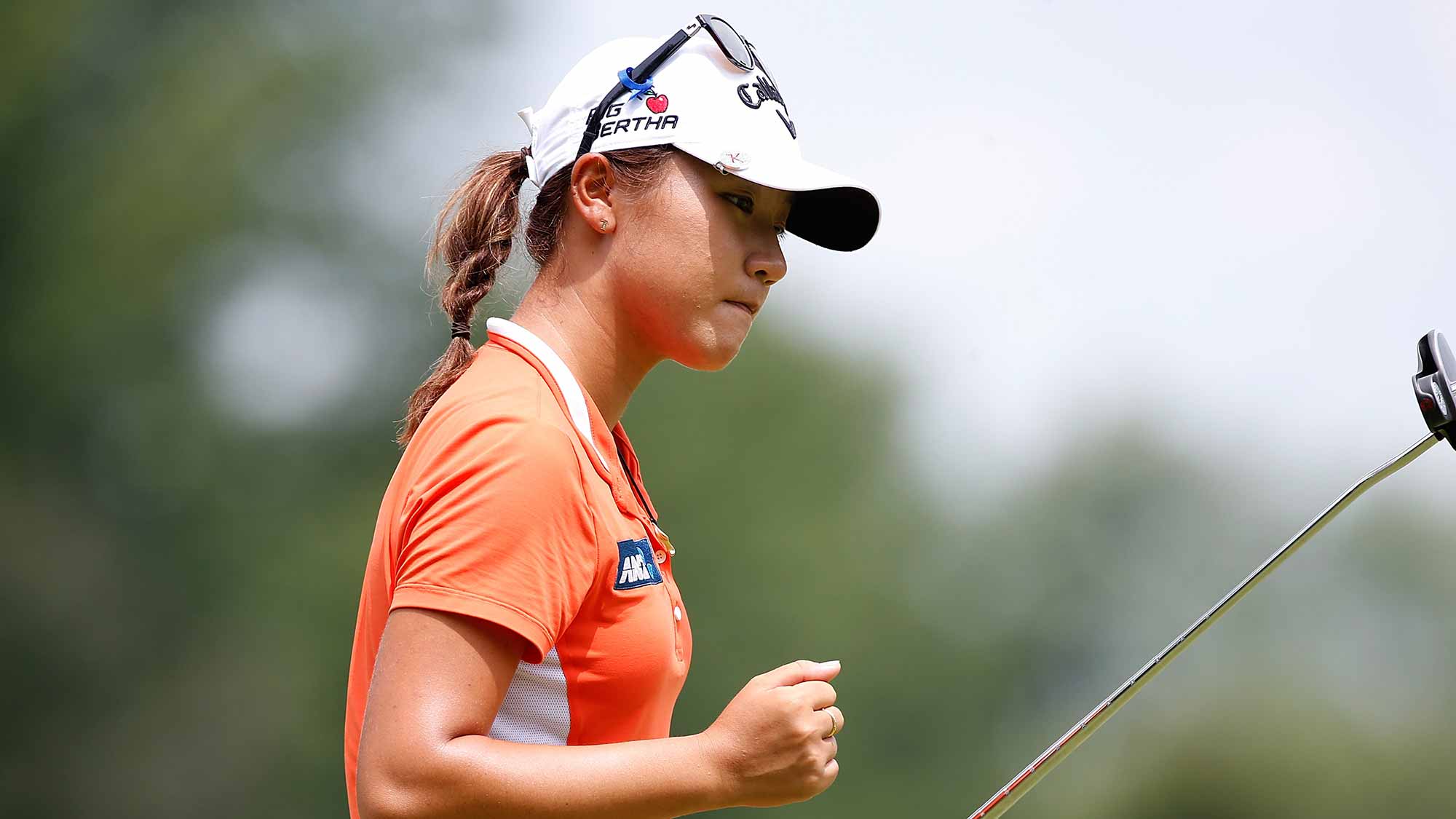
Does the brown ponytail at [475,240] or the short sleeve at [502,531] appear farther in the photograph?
the brown ponytail at [475,240]

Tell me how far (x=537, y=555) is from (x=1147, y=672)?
1.89 ft

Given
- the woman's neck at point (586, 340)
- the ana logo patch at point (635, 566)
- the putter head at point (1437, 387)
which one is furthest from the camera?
the putter head at point (1437, 387)

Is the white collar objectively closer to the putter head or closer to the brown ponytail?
the brown ponytail

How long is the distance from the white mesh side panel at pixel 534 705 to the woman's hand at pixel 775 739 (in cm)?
10

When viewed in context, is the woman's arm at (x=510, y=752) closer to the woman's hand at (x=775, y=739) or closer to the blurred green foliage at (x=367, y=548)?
the woman's hand at (x=775, y=739)

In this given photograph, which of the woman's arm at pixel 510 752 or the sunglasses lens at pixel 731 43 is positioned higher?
the sunglasses lens at pixel 731 43

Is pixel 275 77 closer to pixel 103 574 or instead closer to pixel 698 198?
pixel 103 574

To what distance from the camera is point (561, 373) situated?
84 cm

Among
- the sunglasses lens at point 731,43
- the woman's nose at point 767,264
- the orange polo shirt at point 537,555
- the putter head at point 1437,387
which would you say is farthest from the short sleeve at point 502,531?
the putter head at point 1437,387

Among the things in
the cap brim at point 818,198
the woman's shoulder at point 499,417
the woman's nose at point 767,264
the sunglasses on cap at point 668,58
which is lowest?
the woman's shoulder at point 499,417

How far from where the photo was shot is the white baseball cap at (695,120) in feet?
2.86

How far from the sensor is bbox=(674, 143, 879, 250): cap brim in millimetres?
867

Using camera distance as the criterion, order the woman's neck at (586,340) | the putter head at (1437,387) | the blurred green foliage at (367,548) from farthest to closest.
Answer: the blurred green foliage at (367,548) < the putter head at (1437,387) < the woman's neck at (586,340)

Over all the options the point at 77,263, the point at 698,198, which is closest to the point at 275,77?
the point at 77,263
